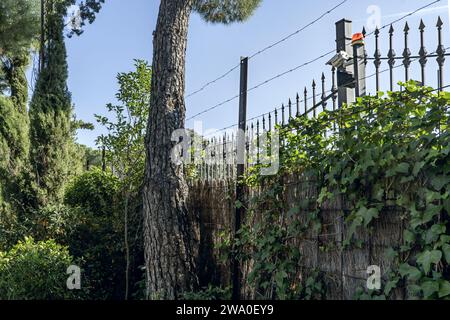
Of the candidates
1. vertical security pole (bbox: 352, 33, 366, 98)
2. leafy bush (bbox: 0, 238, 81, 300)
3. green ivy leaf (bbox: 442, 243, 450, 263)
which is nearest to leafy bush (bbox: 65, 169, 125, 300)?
leafy bush (bbox: 0, 238, 81, 300)

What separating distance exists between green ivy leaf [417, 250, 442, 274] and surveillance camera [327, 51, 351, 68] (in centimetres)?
180

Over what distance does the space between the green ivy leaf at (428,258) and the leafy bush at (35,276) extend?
3.74 meters

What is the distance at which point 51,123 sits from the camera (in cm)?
732

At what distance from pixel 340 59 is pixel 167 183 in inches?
81.0

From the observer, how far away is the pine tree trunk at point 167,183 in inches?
174

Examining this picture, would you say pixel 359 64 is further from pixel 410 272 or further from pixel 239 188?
pixel 410 272

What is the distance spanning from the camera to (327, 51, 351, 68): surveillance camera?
11.5ft

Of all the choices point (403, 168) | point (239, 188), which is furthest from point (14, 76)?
point (403, 168)

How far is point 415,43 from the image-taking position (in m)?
2.87

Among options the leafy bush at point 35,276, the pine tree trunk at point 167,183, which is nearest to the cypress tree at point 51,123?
the leafy bush at point 35,276

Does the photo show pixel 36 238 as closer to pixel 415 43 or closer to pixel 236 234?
pixel 236 234

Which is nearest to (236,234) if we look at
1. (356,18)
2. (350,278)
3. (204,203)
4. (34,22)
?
(204,203)

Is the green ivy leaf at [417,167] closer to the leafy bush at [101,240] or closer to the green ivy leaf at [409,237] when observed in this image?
the green ivy leaf at [409,237]

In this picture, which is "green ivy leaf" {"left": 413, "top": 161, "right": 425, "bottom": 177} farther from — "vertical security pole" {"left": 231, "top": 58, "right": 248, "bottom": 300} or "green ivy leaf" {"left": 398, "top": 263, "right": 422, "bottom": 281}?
"vertical security pole" {"left": 231, "top": 58, "right": 248, "bottom": 300}
